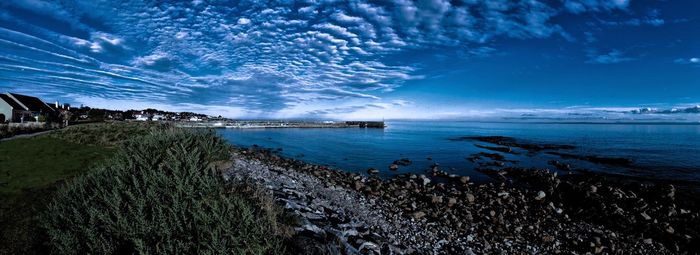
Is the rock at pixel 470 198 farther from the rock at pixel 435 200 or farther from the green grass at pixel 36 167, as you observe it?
the green grass at pixel 36 167

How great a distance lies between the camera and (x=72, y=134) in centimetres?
2942

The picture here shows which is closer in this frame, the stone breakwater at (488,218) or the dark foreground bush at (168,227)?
the dark foreground bush at (168,227)

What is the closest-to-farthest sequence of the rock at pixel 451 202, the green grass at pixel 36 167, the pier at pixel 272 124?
the green grass at pixel 36 167 < the rock at pixel 451 202 < the pier at pixel 272 124

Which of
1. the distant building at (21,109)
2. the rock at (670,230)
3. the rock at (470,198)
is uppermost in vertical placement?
the distant building at (21,109)

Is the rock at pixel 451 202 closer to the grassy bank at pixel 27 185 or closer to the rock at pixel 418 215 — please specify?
the rock at pixel 418 215

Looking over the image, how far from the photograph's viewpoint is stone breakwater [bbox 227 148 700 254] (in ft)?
27.5

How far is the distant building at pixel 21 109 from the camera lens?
159ft

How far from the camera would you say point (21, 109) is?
169 ft

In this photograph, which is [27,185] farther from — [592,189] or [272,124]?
[272,124]

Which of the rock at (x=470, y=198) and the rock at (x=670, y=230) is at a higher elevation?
the rock at (x=470, y=198)

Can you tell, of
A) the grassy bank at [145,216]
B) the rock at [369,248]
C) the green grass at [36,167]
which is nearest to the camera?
the grassy bank at [145,216]

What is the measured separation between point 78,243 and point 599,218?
16797mm

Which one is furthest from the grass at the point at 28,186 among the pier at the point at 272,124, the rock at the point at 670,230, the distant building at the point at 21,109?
the pier at the point at 272,124

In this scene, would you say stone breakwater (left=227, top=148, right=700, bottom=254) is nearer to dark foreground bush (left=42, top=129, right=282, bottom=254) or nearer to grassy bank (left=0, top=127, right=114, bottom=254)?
dark foreground bush (left=42, top=129, right=282, bottom=254)
